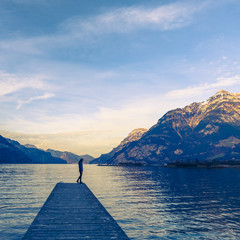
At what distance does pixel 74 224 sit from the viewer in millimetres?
17828

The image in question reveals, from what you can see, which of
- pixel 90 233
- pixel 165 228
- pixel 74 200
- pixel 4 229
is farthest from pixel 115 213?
pixel 90 233

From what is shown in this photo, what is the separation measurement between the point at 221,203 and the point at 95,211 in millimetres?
25111

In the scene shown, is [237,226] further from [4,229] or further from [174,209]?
[4,229]

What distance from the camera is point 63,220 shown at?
18.9 meters

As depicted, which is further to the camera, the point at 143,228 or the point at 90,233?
the point at 143,228

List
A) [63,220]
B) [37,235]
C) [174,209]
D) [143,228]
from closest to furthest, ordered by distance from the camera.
Result: [37,235]
[63,220]
[143,228]
[174,209]

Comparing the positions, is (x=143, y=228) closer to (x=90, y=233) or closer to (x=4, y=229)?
(x=90, y=233)

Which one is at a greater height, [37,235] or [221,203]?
[37,235]

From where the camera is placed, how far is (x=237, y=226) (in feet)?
84.5

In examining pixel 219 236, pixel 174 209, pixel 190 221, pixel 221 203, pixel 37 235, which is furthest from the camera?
pixel 221 203

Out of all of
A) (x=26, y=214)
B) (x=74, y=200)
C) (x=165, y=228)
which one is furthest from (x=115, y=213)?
(x=26, y=214)

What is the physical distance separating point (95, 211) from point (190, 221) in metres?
11.6

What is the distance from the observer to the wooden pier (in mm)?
15195

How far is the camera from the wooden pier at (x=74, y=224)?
→ 49.9 feet
